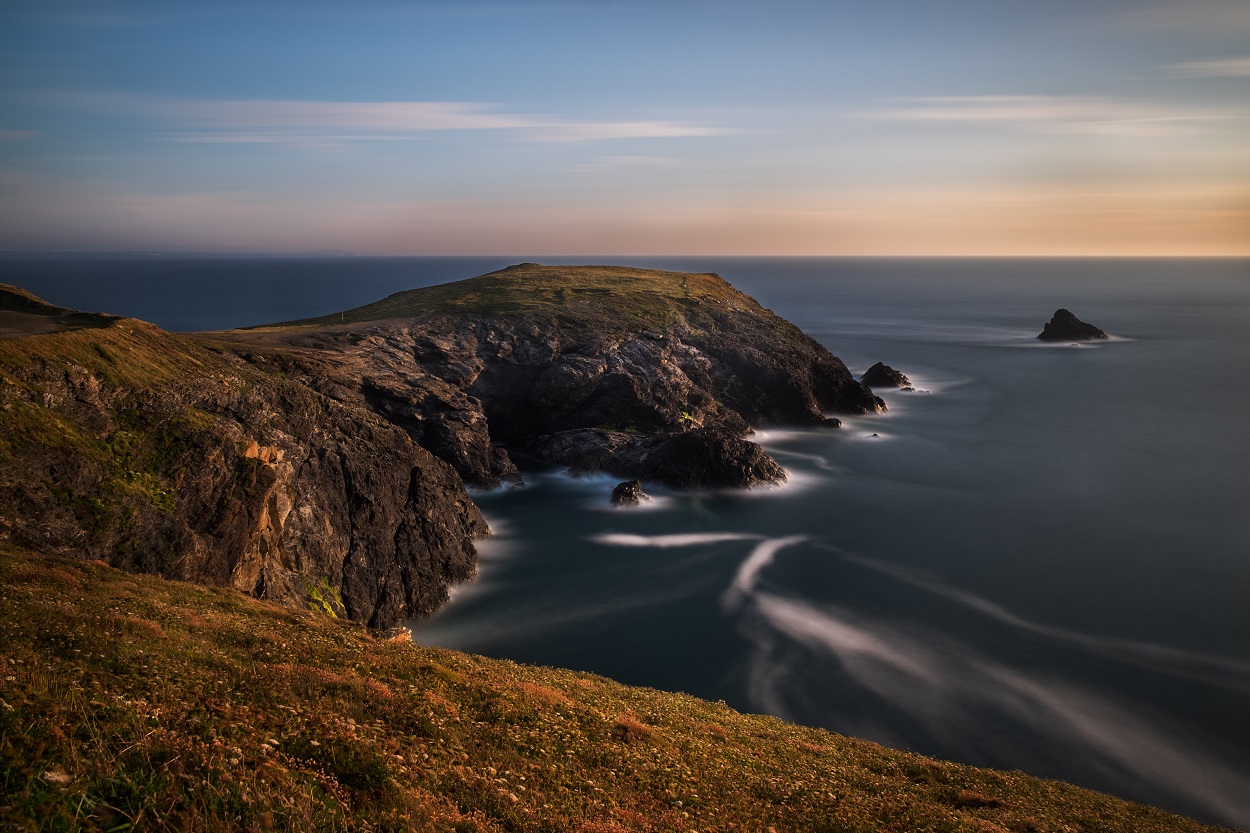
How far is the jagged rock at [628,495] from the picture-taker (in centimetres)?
6131

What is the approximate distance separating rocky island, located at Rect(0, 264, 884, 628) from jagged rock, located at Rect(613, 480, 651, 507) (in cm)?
403

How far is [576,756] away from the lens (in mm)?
18375

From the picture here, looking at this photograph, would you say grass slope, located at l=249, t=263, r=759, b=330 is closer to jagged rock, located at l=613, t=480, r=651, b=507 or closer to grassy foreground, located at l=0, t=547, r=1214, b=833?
jagged rock, located at l=613, t=480, r=651, b=507

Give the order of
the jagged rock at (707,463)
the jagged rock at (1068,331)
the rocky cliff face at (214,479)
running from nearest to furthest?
the rocky cliff face at (214,479) → the jagged rock at (707,463) → the jagged rock at (1068,331)

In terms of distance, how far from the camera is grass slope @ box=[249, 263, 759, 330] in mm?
91062

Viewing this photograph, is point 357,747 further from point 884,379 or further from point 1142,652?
point 884,379

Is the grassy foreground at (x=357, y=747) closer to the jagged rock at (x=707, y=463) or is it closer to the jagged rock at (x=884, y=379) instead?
the jagged rock at (x=707, y=463)

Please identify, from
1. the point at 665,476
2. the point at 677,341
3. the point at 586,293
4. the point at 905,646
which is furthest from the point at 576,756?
the point at 586,293

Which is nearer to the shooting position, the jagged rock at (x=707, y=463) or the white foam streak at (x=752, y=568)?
the white foam streak at (x=752, y=568)

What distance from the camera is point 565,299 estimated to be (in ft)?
324

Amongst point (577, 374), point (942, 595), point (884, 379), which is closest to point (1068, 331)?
point (884, 379)

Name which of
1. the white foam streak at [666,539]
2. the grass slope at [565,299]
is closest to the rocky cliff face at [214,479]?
the white foam streak at [666,539]

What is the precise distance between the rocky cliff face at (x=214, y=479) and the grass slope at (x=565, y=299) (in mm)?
44551

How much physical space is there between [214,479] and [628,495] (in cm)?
3487
